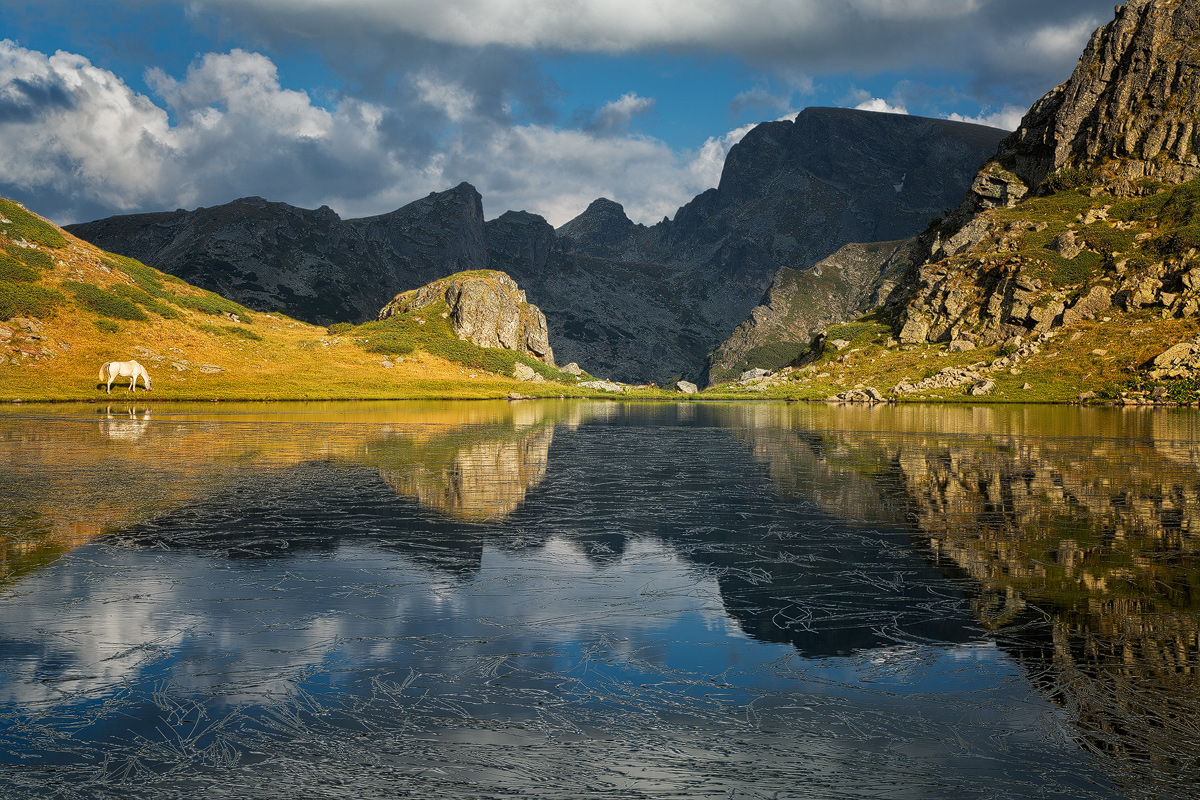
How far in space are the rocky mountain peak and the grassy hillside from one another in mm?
137350

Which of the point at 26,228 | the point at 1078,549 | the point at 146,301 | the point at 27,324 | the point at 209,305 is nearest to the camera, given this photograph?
the point at 1078,549

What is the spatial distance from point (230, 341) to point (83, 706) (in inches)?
6233

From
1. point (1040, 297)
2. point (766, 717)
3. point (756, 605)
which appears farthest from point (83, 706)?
point (1040, 297)

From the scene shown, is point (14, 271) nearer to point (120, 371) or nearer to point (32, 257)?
point (32, 257)

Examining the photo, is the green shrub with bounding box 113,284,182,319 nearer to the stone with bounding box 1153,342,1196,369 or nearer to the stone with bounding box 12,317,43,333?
the stone with bounding box 12,317,43,333

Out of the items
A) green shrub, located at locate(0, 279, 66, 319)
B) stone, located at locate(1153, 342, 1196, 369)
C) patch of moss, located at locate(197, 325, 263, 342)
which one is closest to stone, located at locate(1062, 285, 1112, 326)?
stone, located at locate(1153, 342, 1196, 369)

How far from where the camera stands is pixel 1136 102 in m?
183

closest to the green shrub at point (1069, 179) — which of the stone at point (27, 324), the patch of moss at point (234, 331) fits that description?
the patch of moss at point (234, 331)

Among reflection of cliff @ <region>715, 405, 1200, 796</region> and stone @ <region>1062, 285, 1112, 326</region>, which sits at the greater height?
stone @ <region>1062, 285, 1112, 326</region>

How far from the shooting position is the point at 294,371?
147 m

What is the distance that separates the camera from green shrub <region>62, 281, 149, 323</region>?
450ft

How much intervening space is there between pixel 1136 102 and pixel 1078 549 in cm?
21242

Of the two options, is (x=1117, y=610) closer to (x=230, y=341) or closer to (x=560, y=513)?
(x=560, y=513)

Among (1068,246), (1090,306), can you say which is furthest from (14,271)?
(1068,246)
